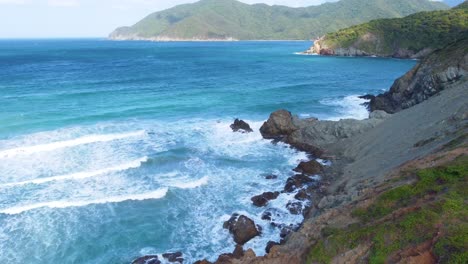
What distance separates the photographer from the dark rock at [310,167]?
2995 cm

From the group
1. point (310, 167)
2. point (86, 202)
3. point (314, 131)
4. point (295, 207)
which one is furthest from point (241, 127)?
point (86, 202)

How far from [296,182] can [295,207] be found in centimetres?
376

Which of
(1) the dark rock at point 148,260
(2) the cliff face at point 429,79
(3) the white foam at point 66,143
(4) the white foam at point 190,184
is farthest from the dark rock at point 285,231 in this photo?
(2) the cliff face at point 429,79

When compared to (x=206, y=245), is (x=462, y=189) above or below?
above

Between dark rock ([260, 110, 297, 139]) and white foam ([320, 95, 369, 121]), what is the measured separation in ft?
30.0

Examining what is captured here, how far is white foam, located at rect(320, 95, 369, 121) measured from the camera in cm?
4750

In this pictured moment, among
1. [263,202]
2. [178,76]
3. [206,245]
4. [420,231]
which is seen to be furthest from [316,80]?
[420,231]

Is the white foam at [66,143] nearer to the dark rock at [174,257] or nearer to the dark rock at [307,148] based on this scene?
the dark rock at [307,148]

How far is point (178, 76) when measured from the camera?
82.6 m

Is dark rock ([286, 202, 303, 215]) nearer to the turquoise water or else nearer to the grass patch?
the turquoise water

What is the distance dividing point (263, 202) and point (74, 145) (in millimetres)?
22107

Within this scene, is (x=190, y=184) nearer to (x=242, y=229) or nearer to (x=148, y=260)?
(x=242, y=229)

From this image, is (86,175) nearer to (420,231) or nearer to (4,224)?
(4,224)

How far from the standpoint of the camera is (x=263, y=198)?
2575 cm
